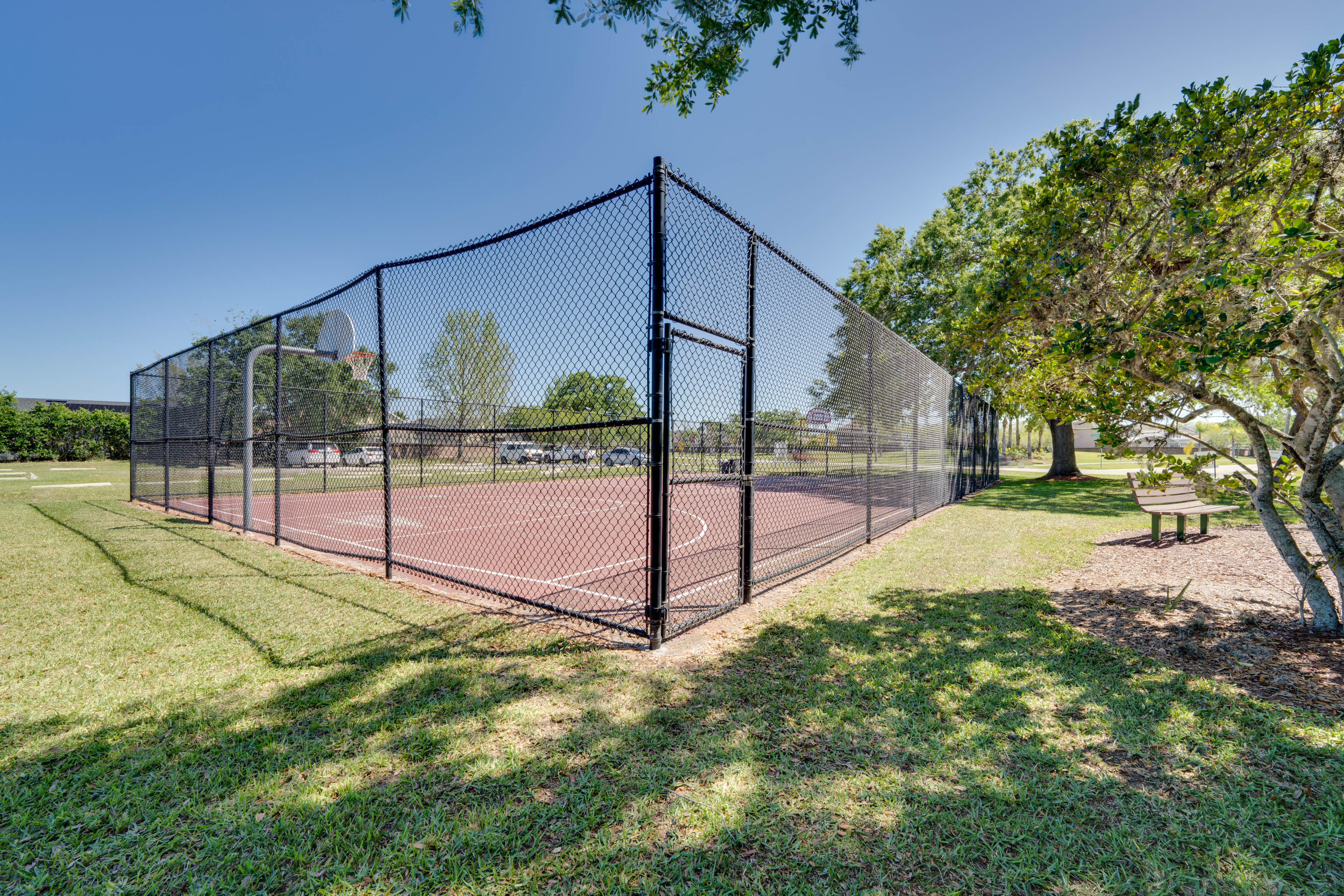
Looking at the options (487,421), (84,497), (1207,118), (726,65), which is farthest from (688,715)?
(84,497)

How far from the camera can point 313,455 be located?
1038cm

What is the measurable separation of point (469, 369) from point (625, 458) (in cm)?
254

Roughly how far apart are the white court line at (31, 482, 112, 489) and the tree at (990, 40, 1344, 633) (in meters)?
22.2

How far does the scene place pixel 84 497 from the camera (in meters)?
12.5

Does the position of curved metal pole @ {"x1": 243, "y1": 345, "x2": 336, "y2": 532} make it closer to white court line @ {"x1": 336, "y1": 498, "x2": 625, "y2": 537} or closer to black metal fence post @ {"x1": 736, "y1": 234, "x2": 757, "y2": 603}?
white court line @ {"x1": 336, "y1": 498, "x2": 625, "y2": 537}

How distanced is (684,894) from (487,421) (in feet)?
15.1

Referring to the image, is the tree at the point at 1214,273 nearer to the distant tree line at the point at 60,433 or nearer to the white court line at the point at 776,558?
the white court line at the point at 776,558

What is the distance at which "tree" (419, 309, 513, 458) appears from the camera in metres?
5.08

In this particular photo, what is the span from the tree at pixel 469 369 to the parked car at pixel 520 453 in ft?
1.72

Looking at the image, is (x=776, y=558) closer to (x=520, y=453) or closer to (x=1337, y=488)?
(x=520, y=453)

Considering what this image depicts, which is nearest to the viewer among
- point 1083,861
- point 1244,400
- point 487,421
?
point 1083,861

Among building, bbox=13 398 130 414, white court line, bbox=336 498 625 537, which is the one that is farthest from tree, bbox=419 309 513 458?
building, bbox=13 398 130 414

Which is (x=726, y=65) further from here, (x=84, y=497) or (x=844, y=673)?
(x=84, y=497)

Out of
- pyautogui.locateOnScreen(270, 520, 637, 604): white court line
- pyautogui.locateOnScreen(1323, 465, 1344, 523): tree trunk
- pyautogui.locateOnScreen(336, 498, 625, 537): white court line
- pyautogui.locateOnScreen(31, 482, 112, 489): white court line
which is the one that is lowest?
pyautogui.locateOnScreen(336, 498, 625, 537): white court line
